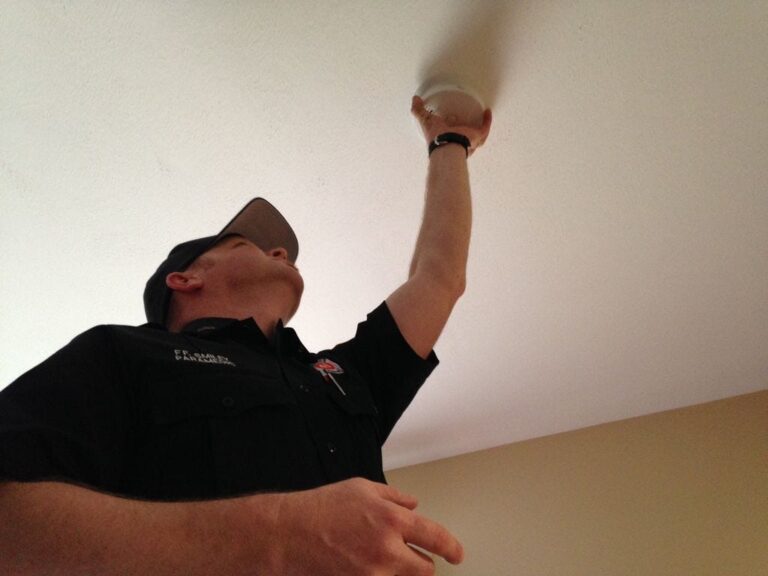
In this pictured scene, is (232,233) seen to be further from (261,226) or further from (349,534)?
(349,534)

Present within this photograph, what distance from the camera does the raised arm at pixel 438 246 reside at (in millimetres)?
772

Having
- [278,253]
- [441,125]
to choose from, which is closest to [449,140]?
[441,125]

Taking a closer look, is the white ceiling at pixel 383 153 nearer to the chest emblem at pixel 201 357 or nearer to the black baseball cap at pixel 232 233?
the black baseball cap at pixel 232 233

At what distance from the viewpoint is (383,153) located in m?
0.96

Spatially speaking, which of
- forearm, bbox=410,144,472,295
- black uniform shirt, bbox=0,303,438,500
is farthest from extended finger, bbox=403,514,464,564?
forearm, bbox=410,144,472,295

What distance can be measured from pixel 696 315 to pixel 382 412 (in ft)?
3.73

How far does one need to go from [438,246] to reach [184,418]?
484 mm

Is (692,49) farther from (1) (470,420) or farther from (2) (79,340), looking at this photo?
(1) (470,420)

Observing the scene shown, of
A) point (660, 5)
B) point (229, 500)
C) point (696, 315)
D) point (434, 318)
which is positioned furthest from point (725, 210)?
point (229, 500)

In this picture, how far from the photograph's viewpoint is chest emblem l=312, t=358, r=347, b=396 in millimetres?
668

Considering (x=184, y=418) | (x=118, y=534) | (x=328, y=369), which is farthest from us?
(x=328, y=369)

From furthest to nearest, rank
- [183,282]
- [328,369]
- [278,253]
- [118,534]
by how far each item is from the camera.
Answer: [278,253], [183,282], [328,369], [118,534]

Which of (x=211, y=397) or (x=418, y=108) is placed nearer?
(x=211, y=397)

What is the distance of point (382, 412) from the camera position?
0.76 metres
